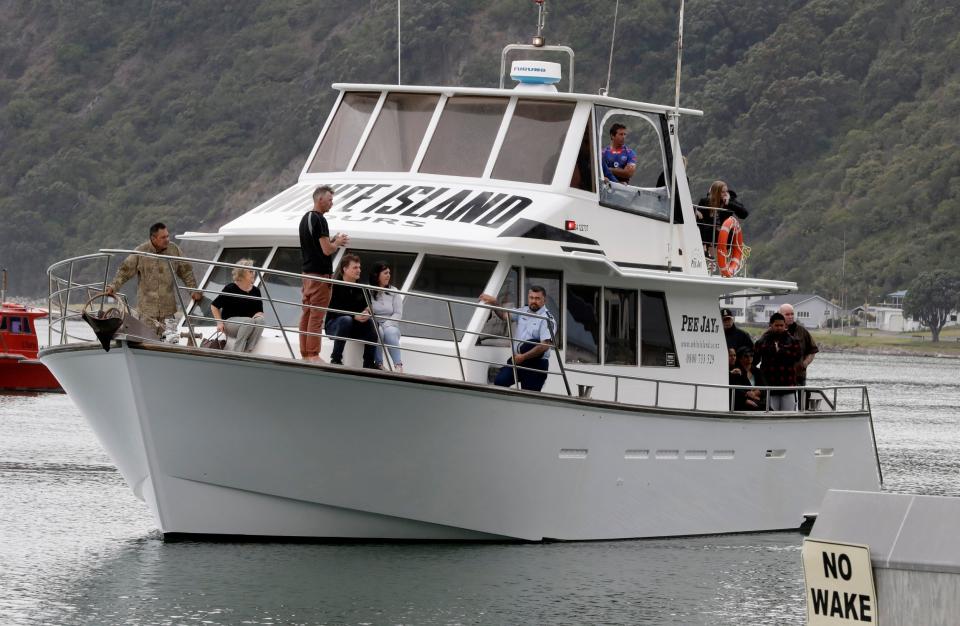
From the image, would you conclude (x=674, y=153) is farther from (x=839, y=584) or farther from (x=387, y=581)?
(x=839, y=584)

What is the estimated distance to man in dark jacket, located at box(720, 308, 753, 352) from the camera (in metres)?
17.0

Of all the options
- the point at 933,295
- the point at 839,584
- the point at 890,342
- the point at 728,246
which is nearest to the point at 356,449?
the point at 728,246

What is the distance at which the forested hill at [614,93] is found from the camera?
11588 cm

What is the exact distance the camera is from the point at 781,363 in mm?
16656

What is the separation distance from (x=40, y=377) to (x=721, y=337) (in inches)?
1144

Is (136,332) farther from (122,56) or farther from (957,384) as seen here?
(122,56)

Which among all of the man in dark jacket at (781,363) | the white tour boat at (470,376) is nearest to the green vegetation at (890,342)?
the man in dark jacket at (781,363)

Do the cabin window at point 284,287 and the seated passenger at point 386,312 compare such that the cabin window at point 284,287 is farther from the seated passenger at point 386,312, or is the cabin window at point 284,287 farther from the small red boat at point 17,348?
the small red boat at point 17,348

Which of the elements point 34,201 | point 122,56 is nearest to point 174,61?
point 122,56

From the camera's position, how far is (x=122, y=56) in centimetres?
15762

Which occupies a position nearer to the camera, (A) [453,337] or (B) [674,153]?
(A) [453,337]

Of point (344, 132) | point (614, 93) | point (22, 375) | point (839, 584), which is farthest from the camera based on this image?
point (614, 93)

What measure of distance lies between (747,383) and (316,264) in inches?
222

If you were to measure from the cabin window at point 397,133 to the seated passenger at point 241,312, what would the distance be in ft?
6.72
